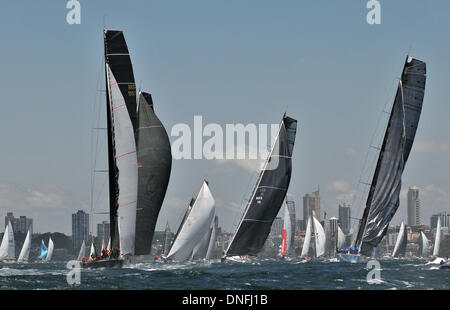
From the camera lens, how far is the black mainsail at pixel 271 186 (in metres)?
74.5

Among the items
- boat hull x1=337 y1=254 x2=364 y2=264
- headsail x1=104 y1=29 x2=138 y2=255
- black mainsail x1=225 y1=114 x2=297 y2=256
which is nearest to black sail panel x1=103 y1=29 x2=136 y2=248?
headsail x1=104 y1=29 x2=138 y2=255

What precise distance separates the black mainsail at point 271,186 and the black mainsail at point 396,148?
26.3ft

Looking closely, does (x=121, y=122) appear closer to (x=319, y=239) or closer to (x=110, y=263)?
(x=110, y=263)

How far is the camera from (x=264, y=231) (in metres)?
76.3

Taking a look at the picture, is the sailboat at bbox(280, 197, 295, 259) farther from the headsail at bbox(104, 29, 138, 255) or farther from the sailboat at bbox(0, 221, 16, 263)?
the headsail at bbox(104, 29, 138, 255)

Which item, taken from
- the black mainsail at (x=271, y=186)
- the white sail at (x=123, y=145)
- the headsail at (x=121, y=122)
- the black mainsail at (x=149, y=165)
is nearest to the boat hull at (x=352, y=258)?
the black mainsail at (x=271, y=186)

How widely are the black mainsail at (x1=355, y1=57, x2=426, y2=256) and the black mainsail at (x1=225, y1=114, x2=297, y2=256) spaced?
8007 millimetres

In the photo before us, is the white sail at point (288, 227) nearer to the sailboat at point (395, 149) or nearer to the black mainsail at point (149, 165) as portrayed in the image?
the sailboat at point (395, 149)

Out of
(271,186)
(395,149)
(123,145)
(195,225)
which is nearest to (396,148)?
(395,149)

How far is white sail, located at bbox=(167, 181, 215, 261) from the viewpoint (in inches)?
3563

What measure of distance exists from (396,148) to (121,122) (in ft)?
81.3

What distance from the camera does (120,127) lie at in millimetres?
55844
